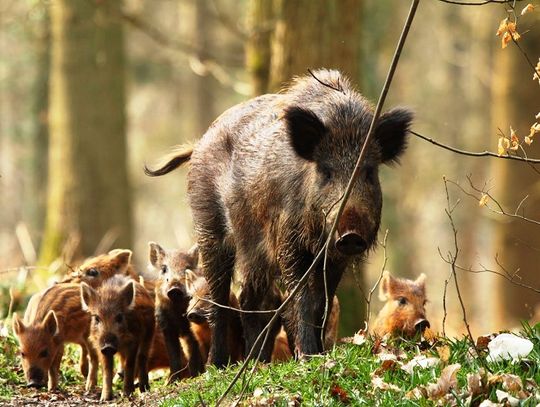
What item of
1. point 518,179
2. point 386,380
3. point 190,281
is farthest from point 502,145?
point 518,179

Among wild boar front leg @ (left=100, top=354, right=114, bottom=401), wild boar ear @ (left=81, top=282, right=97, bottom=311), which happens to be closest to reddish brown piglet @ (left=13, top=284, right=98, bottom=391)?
wild boar ear @ (left=81, top=282, right=97, bottom=311)

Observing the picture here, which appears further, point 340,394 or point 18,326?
point 18,326

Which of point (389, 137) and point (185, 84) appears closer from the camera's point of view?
point (389, 137)

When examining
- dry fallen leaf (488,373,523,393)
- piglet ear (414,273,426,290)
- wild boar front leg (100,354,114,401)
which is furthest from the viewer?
piglet ear (414,273,426,290)

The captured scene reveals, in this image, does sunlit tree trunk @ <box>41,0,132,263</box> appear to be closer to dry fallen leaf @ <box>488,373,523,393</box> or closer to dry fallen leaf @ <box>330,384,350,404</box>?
dry fallen leaf @ <box>330,384,350,404</box>

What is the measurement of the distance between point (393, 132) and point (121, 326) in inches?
113

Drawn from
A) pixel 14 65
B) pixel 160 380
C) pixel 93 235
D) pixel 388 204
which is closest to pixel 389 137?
pixel 160 380

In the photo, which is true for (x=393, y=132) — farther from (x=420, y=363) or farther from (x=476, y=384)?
(x=476, y=384)

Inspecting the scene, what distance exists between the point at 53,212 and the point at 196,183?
7.87 metres

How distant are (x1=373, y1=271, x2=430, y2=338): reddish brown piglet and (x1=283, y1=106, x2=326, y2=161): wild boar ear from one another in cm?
180

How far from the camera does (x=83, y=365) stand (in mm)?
10055

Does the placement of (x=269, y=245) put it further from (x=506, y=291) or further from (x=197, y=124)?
(x=197, y=124)

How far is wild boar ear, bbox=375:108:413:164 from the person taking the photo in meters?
8.25

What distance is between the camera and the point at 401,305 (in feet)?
30.8
